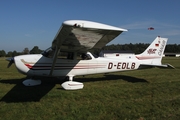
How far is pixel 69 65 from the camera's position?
6938 millimetres

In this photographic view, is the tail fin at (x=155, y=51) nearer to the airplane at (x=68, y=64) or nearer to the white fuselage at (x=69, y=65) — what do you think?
the airplane at (x=68, y=64)

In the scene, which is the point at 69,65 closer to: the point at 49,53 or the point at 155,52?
the point at 49,53

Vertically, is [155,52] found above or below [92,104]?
above

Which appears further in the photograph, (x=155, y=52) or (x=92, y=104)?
(x=155, y=52)

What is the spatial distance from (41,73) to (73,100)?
7.42 ft

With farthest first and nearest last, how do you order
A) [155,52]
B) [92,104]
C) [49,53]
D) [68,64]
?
1. [155,52]
2. [68,64]
3. [49,53]
4. [92,104]

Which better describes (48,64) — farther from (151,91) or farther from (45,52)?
(151,91)

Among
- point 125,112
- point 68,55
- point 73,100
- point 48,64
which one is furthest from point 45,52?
point 125,112

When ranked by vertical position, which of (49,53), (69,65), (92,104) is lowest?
(92,104)

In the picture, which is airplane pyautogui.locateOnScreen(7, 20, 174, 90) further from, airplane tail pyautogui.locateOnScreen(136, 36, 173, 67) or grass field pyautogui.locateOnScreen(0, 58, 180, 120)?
grass field pyautogui.locateOnScreen(0, 58, 180, 120)

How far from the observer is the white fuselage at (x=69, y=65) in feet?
21.5

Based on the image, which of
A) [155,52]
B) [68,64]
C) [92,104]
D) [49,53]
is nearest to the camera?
[92,104]

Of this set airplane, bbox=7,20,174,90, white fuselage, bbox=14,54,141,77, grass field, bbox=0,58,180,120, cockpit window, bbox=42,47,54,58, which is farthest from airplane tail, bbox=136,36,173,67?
cockpit window, bbox=42,47,54,58

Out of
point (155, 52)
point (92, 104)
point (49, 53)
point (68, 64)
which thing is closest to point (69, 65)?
point (68, 64)
